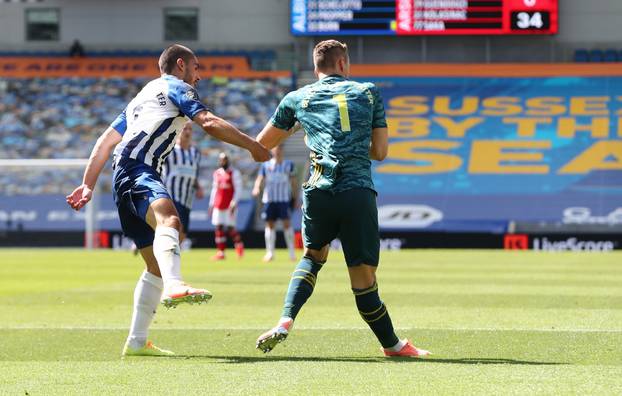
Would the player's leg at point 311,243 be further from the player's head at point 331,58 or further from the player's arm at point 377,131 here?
the player's head at point 331,58

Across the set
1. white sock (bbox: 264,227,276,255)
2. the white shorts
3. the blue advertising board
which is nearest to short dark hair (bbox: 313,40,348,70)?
white sock (bbox: 264,227,276,255)

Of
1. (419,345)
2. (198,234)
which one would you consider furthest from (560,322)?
(198,234)

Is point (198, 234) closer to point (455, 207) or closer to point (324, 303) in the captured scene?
point (455, 207)

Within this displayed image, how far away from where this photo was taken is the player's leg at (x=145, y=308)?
7910mm

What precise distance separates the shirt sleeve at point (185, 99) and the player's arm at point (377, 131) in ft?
3.35

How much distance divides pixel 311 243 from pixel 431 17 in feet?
90.2

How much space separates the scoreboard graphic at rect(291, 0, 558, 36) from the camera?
34.3m

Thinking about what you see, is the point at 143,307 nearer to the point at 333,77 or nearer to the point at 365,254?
the point at 365,254

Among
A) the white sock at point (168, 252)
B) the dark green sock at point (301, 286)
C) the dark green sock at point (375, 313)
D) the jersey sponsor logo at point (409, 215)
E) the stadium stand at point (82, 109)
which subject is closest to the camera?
the white sock at point (168, 252)

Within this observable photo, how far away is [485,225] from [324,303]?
2098 cm

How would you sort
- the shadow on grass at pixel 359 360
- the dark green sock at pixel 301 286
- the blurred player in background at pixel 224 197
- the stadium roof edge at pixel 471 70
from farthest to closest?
the stadium roof edge at pixel 471 70
the blurred player in background at pixel 224 197
the dark green sock at pixel 301 286
the shadow on grass at pixel 359 360

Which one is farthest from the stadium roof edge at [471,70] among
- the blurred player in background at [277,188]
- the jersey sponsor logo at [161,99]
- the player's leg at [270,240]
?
the jersey sponsor logo at [161,99]

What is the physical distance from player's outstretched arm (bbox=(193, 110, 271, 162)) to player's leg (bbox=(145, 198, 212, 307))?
1.90ft

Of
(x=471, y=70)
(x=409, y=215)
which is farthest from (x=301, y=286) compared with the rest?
(x=471, y=70)
